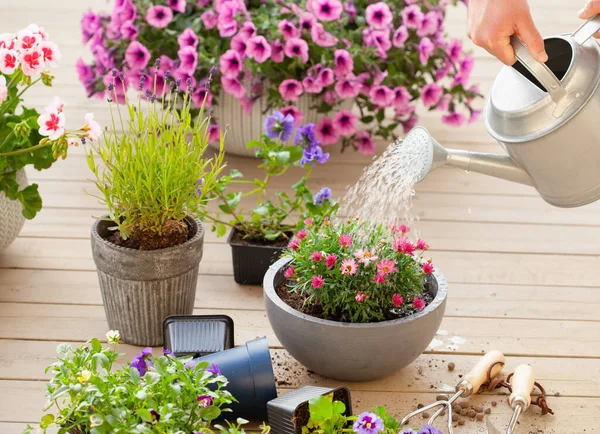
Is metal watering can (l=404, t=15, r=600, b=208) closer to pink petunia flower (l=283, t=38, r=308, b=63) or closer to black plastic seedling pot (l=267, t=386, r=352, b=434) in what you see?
black plastic seedling pot (l=267, t=386, r=352, b=434)

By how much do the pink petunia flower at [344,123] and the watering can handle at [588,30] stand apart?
1.30m

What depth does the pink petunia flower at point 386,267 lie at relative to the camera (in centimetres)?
169

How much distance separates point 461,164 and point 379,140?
1530 millimetres

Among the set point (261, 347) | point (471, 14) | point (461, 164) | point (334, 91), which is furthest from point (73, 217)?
point (471, 14)

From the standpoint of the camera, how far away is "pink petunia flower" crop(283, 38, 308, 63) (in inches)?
103

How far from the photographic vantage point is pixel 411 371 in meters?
1.90

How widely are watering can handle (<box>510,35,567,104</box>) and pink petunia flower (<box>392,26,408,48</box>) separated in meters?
1.29

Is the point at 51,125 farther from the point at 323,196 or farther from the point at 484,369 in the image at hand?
the point at 484,369

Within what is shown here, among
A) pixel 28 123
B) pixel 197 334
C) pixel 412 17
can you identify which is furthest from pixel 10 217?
pixel 412 17

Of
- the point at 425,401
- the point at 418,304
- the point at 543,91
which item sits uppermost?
the point at 543,91

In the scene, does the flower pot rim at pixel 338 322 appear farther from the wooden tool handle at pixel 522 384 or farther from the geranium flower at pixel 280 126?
the geranium flower at pixel 280 126

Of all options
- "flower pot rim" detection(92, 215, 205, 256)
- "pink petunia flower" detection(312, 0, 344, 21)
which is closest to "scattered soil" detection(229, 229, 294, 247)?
"flower pot rim" detection(92, 215, 205, 256)

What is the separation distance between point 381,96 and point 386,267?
1.17 metres

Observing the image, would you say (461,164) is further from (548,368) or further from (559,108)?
(548,368)
